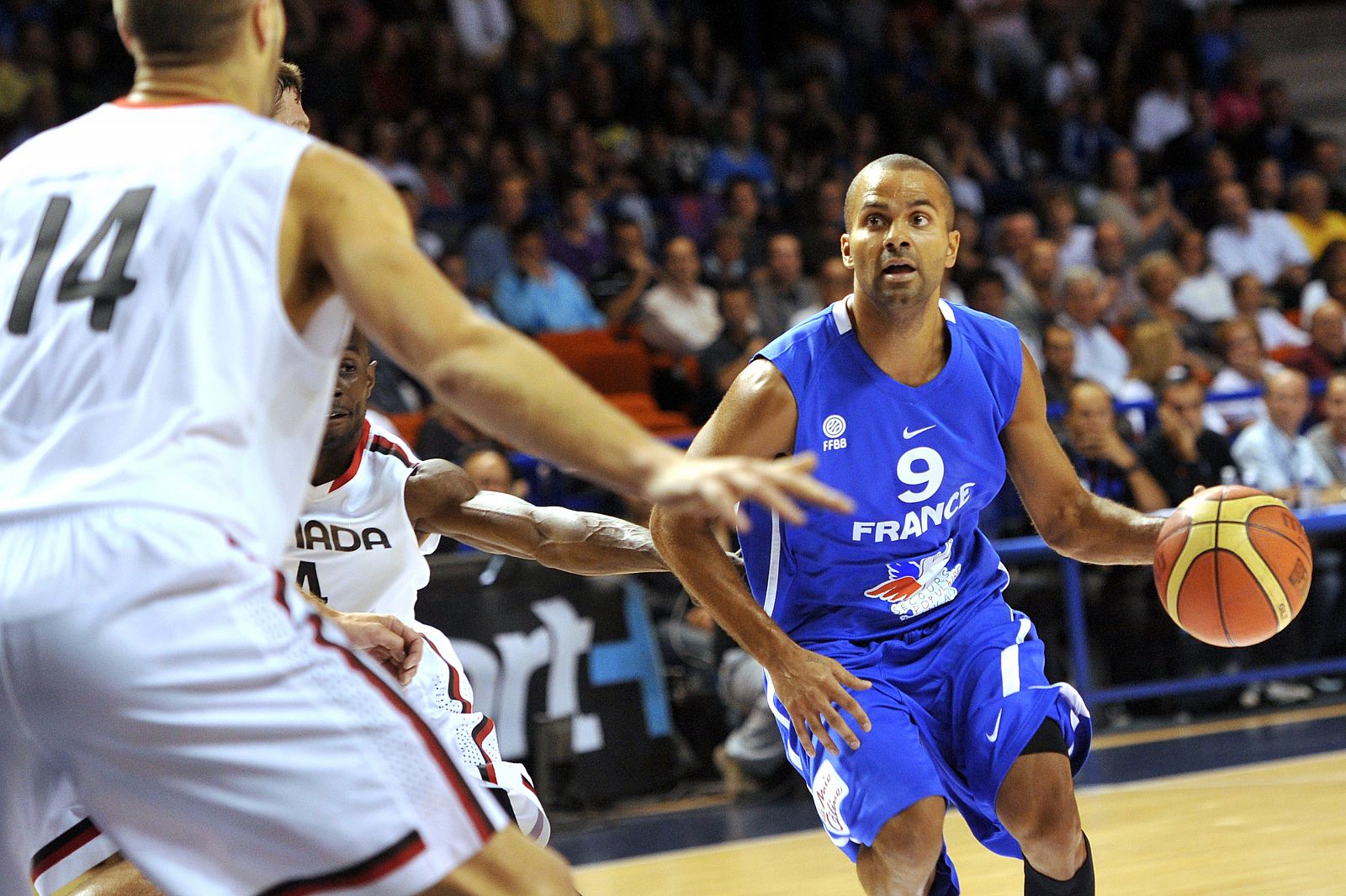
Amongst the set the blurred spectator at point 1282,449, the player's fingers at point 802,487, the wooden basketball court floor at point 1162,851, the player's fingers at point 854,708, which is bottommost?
the wooden basketball court floor at point 1162,851

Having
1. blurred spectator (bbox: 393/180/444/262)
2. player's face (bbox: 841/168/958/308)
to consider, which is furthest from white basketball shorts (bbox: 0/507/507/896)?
blurred spectator (bbox: 393/180/444/262)

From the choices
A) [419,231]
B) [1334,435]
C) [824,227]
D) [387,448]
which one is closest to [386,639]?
[387,448]

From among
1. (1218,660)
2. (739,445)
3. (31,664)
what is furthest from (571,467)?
(1218,660)

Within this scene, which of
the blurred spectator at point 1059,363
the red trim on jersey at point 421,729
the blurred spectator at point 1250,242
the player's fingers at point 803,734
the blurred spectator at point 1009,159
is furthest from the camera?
the blurred spectator at point 1009,159

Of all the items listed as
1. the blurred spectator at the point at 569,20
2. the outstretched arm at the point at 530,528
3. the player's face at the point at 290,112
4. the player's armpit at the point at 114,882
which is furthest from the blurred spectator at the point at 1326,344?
the player's armpit at the point at 114,882

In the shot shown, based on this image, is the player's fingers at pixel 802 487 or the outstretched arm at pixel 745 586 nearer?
the player's fingers at pixel 802 487

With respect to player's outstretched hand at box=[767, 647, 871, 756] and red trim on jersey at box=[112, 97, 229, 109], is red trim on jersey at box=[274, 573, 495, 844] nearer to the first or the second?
red trim on jersey at box=[112, 97, 229, 109]

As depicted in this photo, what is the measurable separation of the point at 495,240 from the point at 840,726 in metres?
7.28

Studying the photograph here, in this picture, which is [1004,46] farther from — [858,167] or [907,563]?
[907,563]

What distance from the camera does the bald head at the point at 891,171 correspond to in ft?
13.1

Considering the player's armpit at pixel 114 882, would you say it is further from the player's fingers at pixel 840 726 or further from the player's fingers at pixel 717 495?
the player's fingers at pixel 717 495

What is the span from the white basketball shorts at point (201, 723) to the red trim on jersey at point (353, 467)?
176cm

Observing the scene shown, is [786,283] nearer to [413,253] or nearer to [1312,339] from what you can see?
[1312,339]

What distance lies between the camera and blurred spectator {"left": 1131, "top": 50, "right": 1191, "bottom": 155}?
1428 centimetres
